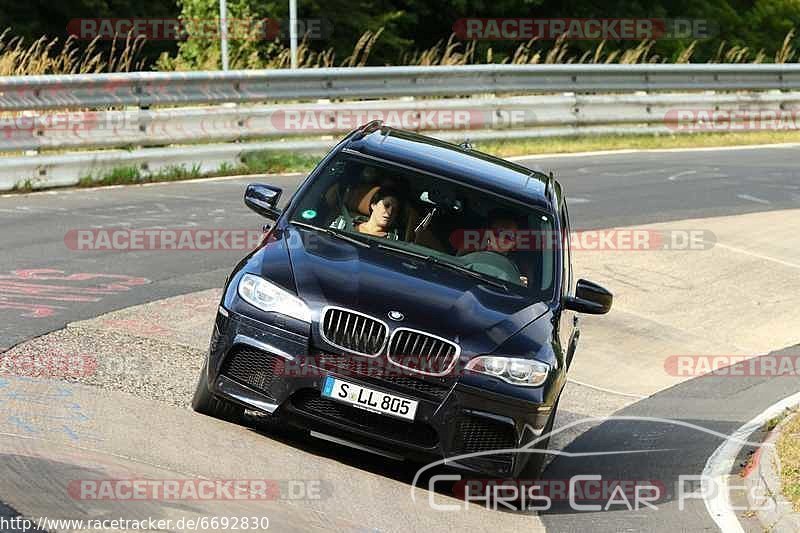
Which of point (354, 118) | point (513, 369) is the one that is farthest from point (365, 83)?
point (513, 369)

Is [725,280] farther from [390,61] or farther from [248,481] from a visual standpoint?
[390,61]

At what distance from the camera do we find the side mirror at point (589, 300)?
27.5 feet

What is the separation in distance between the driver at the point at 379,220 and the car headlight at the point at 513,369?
4.70ft

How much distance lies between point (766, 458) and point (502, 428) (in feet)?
7.09

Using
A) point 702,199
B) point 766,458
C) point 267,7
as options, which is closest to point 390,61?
point 267,7

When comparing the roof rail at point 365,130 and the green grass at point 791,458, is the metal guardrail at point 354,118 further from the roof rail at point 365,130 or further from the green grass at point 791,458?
the green grass at point 791,458

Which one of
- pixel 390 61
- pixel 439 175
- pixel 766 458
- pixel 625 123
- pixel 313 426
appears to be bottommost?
pixel 390 61

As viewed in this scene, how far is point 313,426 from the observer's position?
7238 millimetres

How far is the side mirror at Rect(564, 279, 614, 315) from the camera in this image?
839cm

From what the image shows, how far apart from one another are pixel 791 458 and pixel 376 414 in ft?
9.11

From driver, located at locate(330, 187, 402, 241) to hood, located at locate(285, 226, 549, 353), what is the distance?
0.30 m

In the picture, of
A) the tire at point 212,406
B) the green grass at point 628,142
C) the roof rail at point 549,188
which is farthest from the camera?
the green grass at point 628,142

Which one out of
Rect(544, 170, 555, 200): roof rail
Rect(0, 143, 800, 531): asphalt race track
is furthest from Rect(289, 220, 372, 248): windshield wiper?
Rect(544, 170, 555, 200): roof rail

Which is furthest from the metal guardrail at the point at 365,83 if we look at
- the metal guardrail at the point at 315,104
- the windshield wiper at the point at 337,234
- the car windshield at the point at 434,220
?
the windshield wiper at the point at 337,234
